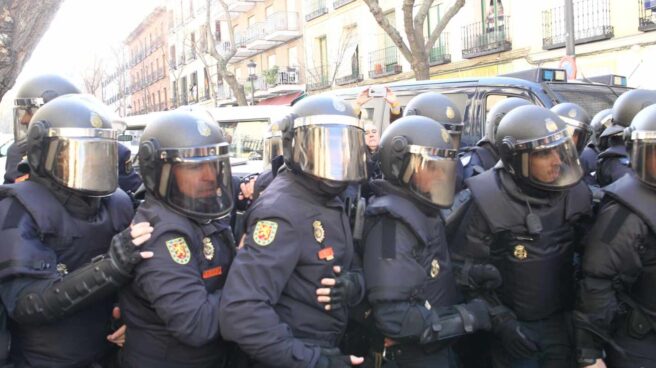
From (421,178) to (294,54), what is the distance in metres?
25.6

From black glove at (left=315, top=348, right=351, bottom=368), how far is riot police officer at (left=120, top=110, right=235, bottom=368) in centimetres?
40

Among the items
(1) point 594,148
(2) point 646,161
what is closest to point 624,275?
(2) point 646,161

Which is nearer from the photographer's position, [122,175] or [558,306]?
[558,306]

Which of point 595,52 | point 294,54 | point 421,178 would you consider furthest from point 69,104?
point 294,54

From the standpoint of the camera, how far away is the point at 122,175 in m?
3.94

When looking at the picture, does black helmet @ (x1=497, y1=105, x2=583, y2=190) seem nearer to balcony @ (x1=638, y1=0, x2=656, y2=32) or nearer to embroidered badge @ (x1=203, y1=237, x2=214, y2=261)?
embroidered badge @ (x1=203, y1=237, x2=214, y2=261)

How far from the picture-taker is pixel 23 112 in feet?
12.2

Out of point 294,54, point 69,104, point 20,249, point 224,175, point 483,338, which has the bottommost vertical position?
point 483,338

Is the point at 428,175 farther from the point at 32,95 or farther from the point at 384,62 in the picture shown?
the point at 384,62

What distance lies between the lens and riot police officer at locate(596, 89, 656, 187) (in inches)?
146

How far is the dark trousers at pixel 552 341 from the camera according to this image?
2.83m

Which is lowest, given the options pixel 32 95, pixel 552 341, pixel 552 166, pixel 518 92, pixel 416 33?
pixel 552 341

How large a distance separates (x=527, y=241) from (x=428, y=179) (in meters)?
0.55

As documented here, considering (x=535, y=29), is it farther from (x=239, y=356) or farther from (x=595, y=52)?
(x=239, y=356)
